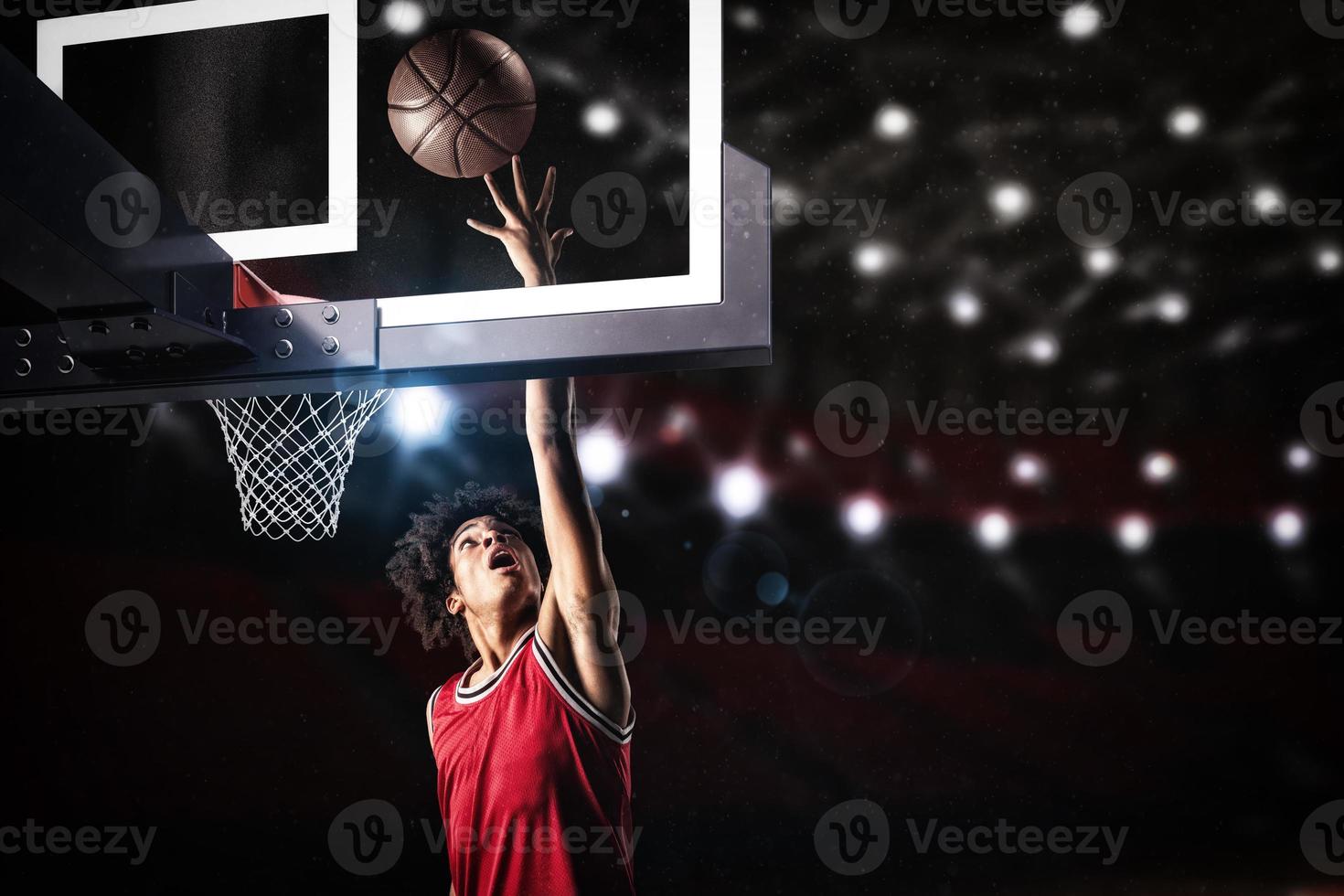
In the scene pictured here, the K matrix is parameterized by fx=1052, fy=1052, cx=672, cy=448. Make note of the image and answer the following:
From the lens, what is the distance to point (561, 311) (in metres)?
1.44

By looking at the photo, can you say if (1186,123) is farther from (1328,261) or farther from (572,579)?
(572,579)

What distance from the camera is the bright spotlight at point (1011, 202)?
2.82 m

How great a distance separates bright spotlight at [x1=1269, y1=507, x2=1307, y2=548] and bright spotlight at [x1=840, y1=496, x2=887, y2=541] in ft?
3.18

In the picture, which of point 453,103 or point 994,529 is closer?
point 453,103

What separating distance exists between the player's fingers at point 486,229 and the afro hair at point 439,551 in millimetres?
1226

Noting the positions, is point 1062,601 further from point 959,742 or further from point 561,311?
point 561,311

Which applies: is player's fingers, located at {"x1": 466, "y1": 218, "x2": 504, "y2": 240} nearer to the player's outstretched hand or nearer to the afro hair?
the player's outstretched hand

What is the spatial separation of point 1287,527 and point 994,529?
0.72m

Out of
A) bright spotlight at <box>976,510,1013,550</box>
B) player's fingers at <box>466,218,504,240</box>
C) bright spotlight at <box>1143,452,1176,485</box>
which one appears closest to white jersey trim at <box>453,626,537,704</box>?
bright spotlight at <box>976,510,1013,550</box>

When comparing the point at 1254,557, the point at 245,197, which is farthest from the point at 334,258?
the point at 1254,557

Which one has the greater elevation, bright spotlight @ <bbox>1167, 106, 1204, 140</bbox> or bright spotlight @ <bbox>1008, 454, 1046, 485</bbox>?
bright spotlight @ <bbox>1167, 106, 1204, 140</bbox>

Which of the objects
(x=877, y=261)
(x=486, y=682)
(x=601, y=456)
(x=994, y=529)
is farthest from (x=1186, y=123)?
(x=486, y=682)

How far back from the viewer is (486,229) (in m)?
1.65

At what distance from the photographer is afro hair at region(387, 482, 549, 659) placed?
2.79 meters
